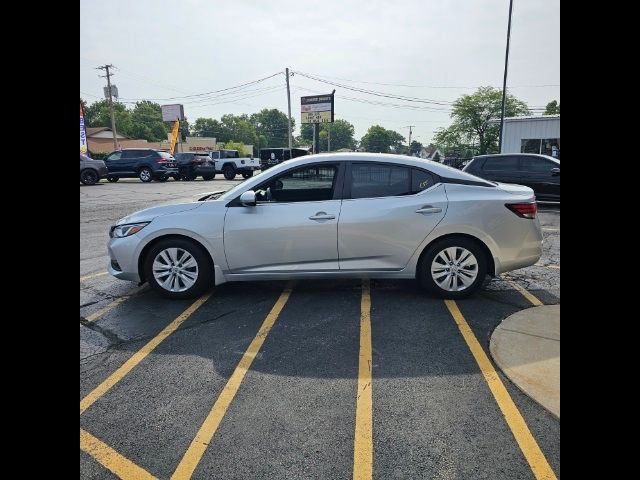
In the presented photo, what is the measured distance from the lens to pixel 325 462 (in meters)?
2.20

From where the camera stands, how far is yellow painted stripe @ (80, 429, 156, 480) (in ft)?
7.08

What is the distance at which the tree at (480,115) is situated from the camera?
53219mm

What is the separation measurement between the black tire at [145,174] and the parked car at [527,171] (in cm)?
1864

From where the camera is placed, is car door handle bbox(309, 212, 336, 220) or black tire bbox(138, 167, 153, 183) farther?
black tire bbox(138, 167, 153, 183)

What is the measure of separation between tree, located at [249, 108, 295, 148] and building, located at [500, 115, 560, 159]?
112052mm

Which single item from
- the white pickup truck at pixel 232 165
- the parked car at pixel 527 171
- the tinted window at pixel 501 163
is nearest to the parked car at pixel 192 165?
the white pickup truck at pixel 232 165

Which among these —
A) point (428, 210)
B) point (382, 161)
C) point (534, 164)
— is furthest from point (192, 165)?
point (428, 210)

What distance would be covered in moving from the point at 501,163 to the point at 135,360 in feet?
35.4

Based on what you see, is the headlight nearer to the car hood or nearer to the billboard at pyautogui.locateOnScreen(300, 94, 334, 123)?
the car hood

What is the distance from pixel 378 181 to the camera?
177 inches

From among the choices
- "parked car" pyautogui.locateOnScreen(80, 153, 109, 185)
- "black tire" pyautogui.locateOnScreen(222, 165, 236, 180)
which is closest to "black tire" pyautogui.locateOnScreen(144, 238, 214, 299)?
"parked car" pyautogui.locateOnScreen(80, 153, 109, 185)
